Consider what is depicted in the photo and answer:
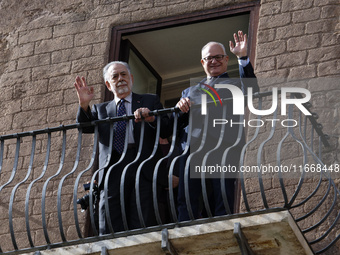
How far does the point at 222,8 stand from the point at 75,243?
325 cm

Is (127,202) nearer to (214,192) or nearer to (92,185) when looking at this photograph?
(92,185)

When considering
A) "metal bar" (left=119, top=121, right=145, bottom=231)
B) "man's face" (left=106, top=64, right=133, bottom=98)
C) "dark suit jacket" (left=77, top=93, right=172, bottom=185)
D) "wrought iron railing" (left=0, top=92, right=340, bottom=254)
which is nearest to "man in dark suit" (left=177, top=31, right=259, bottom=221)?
"wrought iron railing" (left=0, top=92, right=340, bottom=254)

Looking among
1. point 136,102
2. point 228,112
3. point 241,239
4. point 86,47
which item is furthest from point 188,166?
point 86,47

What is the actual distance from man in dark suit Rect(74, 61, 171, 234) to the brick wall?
1.13 metres

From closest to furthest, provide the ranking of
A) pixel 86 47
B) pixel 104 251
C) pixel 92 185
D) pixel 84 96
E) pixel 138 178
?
pixel 104 251 → pixel 138 178 → pixel 92 185 → pixel 84 96 → pixel 86 47

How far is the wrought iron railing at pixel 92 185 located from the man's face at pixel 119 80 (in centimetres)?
44

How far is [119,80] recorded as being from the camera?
7723 millimetres

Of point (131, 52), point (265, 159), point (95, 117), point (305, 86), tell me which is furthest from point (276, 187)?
point (131, 52)

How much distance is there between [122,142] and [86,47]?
87.2 inches

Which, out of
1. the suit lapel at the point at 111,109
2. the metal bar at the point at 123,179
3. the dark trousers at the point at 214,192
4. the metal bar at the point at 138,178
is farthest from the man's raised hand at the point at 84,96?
the dark trousers at the point at 214,192

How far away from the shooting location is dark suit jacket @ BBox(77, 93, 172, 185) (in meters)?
7.39

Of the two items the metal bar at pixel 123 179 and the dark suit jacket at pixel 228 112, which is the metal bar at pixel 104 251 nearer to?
the metal bar at pixel 123 179

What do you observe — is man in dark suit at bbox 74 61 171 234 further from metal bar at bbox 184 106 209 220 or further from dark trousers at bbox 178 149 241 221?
metal bar at bbox 184 106 209 220

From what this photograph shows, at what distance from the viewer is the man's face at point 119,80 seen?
7688 mm
